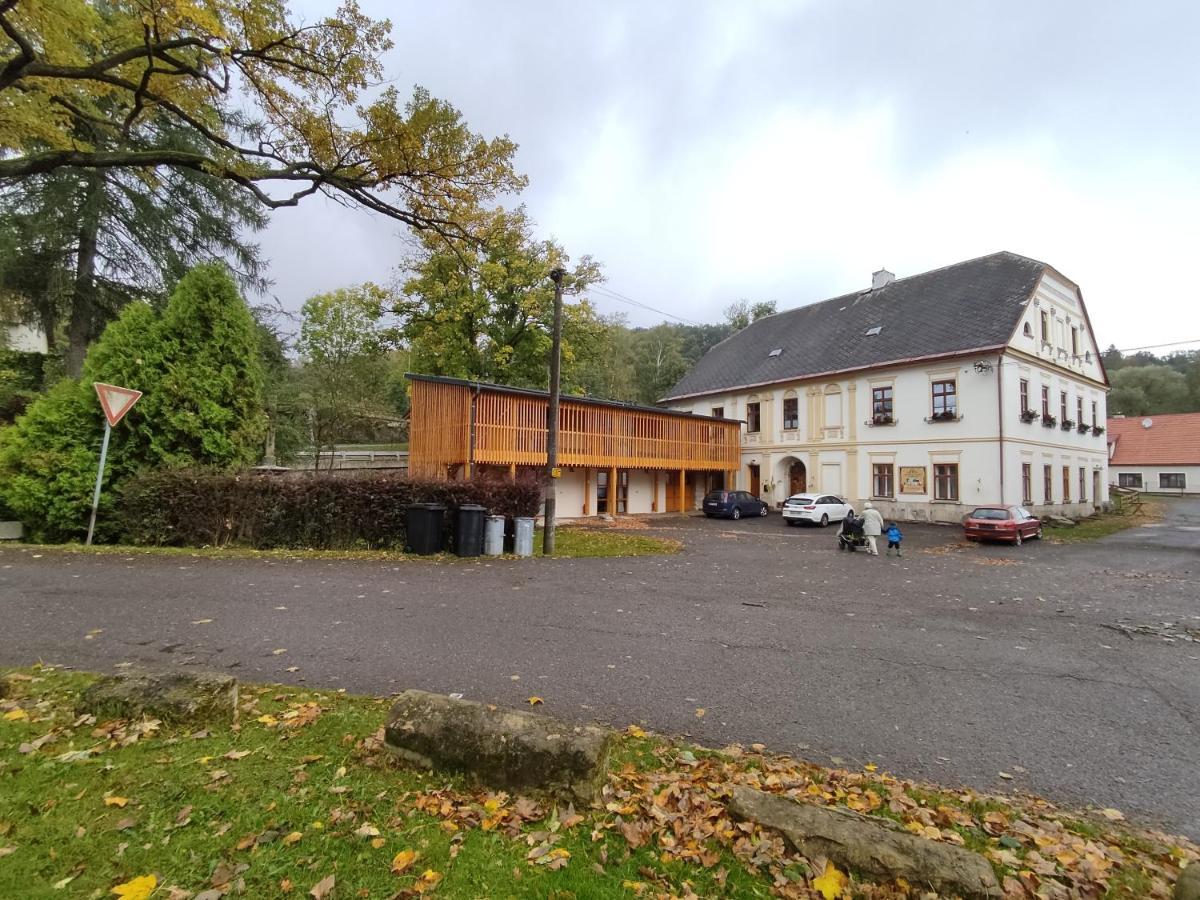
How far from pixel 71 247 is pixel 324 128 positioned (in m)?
18.0

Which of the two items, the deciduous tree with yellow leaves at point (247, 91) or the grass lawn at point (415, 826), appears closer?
the grass lawn at point (415, 826)

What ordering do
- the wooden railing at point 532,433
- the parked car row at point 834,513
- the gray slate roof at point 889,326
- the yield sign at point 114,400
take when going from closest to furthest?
the yield sign at point 114,400, the parked car row at point 834,513, the wooden railing at point 532,433, the gray slate roof at point 889,326

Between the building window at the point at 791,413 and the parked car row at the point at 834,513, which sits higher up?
the building window at the point at 791,413

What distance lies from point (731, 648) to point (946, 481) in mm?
23209

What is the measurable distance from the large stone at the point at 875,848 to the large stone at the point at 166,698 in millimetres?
3266

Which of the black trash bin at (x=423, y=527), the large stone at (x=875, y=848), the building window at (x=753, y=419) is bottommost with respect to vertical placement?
the large stone at (x=875, y=848)

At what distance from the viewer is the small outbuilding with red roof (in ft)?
156

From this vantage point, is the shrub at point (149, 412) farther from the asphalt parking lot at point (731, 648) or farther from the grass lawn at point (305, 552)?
the asphalt parking lot at point (731, 648)

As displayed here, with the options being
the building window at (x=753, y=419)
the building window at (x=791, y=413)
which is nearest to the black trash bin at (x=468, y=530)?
the building window at (x=791, y=413)

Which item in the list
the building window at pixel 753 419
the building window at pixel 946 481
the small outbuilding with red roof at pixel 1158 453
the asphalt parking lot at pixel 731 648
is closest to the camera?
the asphalt parking lot at pixel 731 648

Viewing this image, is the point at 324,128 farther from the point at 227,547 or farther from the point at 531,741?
the point at 531,741

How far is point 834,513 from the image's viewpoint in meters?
24.5

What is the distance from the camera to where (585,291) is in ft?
101

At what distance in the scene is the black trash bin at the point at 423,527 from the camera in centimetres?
1159
